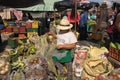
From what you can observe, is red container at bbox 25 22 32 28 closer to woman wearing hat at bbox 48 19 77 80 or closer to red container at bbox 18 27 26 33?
red container at bbox 18 27 26 33

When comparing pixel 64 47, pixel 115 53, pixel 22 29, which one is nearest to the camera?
pixel 115 53

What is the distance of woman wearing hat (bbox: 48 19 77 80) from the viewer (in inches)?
267

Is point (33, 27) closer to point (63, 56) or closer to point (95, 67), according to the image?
point (63, 56)

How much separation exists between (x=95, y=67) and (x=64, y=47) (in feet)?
2.88

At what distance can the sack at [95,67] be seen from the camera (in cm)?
670

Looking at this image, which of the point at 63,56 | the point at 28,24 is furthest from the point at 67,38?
the point at 28,24

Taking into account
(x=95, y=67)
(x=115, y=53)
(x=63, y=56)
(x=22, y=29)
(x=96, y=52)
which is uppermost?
(x=115, y=53)

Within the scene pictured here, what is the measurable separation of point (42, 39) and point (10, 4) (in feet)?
20.7

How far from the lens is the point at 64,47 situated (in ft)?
22.4

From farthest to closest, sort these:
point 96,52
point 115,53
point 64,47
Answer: point 96,52
point 64,47
point 115,53

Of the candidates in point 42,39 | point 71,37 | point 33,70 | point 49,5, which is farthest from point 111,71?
point 49,5

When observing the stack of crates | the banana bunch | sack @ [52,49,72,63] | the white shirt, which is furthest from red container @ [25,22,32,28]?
the white shirt

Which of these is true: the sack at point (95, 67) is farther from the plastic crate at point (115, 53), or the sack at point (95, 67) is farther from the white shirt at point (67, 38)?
the white shirt at point (67, 38)

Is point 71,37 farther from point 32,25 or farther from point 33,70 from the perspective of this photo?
point 32,25
